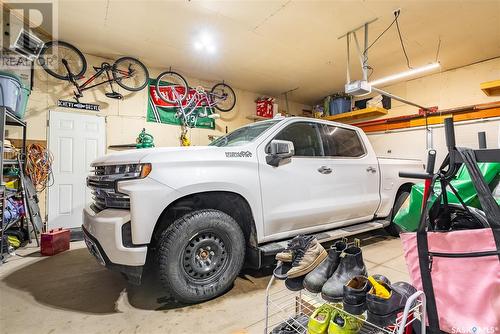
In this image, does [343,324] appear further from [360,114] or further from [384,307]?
[360,114]

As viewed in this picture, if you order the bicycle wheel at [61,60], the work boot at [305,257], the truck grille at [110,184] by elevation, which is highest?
the bicycle wheel at [61,60]

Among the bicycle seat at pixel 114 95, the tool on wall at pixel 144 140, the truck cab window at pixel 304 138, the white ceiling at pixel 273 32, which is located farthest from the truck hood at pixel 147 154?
the bicycle seat at pixel 114 95

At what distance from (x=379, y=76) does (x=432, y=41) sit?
5.67ft

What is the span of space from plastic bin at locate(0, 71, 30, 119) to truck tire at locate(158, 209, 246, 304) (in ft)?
10.4

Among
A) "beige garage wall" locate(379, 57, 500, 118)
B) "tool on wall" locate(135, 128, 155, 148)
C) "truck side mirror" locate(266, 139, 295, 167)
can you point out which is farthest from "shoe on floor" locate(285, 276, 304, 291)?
"beige garage wall" locate(379, 57, 500, 118)

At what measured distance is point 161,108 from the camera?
18.6 feet

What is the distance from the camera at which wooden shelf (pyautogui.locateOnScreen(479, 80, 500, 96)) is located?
4762 millimetres

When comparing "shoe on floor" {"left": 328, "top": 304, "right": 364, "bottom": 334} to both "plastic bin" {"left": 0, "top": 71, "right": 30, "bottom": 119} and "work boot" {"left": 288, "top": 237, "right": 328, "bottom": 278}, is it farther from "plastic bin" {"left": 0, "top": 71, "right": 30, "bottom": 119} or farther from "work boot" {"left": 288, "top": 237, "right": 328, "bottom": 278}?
"plastic bin" {"left": 0, "top": 71, "right": 30, "bottom": 119}

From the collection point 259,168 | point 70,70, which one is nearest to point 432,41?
point 259,168

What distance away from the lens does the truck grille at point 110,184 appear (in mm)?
1875

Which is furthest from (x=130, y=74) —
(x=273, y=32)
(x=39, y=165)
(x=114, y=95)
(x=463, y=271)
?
(x=463, y=271)

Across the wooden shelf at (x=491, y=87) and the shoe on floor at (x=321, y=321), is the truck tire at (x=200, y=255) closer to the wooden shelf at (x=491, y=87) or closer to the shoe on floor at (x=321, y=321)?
the shoe on floor at (x=321, y=321)

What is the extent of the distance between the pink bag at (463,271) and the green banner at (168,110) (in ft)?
18.3

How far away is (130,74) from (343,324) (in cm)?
569
